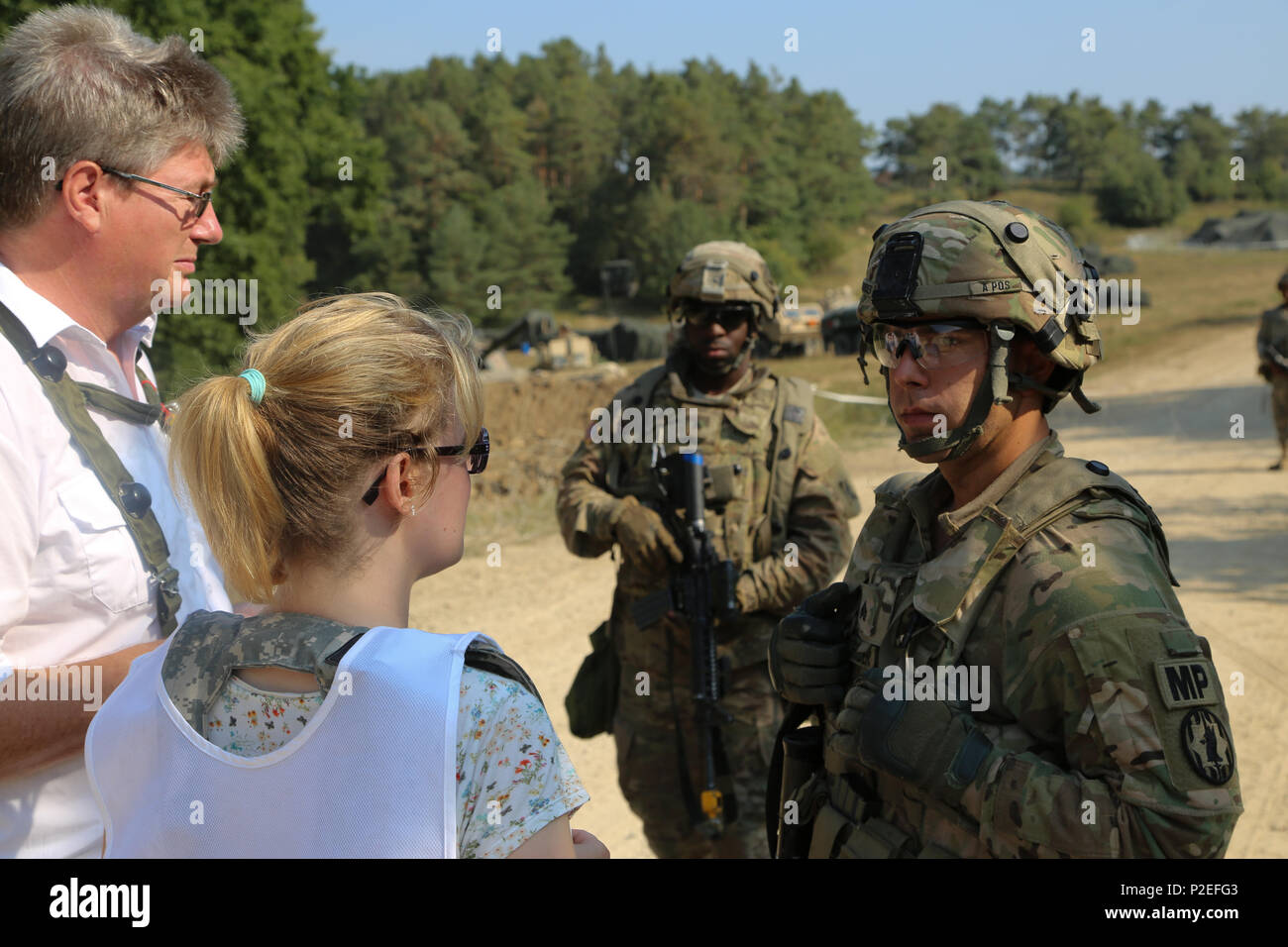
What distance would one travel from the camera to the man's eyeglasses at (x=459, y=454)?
1.73 m

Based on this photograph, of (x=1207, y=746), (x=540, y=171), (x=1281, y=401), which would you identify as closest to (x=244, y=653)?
(x=1207, y=746)

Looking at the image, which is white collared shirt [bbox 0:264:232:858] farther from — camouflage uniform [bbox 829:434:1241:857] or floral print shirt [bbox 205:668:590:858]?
camouflage uniform [bbox 829:434:1241:857]

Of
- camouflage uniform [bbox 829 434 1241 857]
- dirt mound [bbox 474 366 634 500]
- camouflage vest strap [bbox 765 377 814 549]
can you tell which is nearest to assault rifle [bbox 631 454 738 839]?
camouflage vest strap [bbox 765 377 814 549]

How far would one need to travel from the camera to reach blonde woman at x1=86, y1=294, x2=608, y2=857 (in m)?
1.47

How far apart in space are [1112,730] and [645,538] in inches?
92.9

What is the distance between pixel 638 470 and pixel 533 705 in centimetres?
287

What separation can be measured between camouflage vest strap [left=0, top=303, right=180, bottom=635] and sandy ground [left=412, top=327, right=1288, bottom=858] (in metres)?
3.09

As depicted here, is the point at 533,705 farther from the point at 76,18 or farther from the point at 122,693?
the point at 76,18

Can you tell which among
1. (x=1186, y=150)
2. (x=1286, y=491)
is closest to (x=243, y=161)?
(x=1286, y=491)

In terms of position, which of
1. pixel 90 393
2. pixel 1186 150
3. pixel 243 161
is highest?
pixel 1186 150

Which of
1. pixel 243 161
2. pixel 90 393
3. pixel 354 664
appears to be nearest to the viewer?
pixel 354 664

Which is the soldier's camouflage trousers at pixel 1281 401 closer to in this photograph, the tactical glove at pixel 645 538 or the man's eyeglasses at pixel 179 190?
the tactical glove at pixel 645 538

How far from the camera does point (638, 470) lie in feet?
14.4

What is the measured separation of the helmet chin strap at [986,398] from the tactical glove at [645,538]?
1.92m
